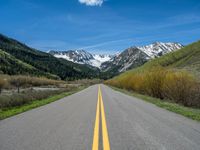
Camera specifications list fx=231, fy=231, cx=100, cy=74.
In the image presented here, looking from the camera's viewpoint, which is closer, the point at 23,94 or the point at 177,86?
the point at 177,86

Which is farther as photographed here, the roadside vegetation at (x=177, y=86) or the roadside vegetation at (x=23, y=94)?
the roadside vegetation at (x=177, y=86)

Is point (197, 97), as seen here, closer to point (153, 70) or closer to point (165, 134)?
point (153, 70)

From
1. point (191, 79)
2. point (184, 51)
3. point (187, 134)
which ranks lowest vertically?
point (187, 134)

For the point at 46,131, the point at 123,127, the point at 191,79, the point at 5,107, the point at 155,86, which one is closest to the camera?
the point at 46,131

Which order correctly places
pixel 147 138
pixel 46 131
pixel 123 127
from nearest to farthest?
pixel 147 138
pixel 46 131
pixel 123 127

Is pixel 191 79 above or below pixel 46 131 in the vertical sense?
above

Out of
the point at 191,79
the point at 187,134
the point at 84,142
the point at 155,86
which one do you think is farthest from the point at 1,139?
the point at 155,86

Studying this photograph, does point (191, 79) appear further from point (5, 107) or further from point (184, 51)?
point (184, 51)

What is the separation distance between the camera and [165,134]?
6.51m

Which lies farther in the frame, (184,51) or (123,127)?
(184,51)

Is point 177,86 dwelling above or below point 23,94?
above

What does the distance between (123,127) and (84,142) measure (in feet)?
7.44

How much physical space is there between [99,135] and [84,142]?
A: 33.7 inches

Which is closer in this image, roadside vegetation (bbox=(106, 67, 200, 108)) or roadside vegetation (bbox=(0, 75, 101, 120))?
roadside vegetation (bbox=(0, 75, 101, 120))
